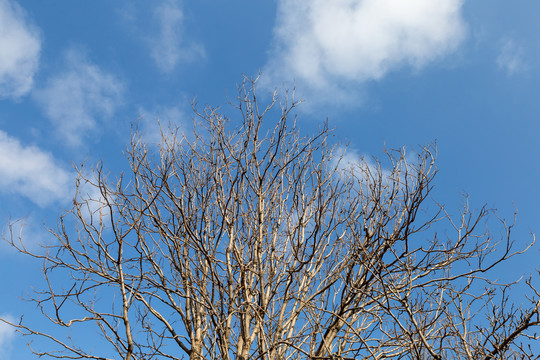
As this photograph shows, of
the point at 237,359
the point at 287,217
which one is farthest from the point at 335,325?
the point at 287,217

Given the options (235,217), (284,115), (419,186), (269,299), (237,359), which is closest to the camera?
(419,186)

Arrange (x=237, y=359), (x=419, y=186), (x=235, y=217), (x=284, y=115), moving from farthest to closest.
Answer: (x=284, y=115) → (x=235, y=217) → (x=237, y=359) → (x=419, y=186)

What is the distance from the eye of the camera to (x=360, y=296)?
4875 mm

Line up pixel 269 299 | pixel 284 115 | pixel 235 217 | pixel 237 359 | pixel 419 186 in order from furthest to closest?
pixel 284 115
pixel 235 217
pixel 269 299
pixel 237 359
pixel 419 186

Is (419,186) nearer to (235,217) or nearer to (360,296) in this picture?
(360,296)

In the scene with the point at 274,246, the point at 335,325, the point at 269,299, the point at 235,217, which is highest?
the point at 235,217

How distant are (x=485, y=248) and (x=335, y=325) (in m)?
1.79

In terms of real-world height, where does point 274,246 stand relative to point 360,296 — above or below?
above

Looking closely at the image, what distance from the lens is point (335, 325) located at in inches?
184

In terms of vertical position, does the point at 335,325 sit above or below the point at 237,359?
above

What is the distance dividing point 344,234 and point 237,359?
1960 millimetres

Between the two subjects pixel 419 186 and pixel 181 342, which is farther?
pixel 181 342

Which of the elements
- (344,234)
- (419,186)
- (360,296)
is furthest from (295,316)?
(419,186)

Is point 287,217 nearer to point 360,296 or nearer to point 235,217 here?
point 235,217
